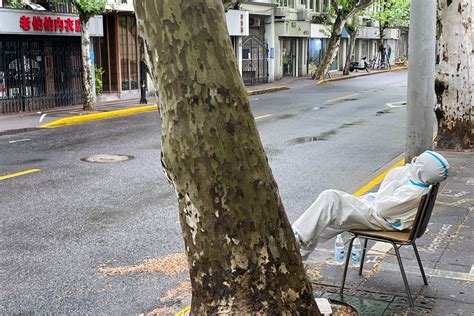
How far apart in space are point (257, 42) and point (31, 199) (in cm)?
3017

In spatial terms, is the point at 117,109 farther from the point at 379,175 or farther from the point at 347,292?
the point at 347,292

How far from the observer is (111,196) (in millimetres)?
8859

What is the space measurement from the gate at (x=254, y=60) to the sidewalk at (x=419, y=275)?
95.8 feet

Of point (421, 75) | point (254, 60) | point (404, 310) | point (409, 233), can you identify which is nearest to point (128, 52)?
point (254, 60)

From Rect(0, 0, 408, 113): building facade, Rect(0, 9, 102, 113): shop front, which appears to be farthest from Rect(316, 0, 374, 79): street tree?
Rect(0, 9, 102, 113): shop front

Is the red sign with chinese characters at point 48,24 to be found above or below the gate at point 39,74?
above

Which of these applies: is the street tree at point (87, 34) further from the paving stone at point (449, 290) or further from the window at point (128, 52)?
the paving stone at point (449, 290)

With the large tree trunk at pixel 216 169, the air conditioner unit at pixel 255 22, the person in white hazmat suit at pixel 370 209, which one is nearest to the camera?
the large tree trunk at pixel 216 169

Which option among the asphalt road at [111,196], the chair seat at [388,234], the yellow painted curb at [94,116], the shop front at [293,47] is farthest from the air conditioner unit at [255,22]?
the chair seat at [388,234]

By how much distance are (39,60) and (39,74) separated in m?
0.50

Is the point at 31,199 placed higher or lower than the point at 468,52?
lower

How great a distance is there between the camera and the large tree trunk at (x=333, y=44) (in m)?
35.6

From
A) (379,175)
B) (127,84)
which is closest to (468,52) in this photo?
(379,175)

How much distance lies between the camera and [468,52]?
1137cm
